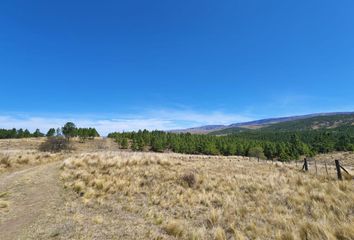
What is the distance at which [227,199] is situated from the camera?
40.3 feet

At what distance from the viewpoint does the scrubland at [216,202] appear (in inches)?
312

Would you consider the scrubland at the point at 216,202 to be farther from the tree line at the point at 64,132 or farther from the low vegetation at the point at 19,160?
the tree line at the point at 64,132

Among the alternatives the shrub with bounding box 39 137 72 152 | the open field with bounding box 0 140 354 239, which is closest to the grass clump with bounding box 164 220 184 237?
the open field with bounding box 0 140 354 239

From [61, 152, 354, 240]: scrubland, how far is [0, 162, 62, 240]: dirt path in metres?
1.07

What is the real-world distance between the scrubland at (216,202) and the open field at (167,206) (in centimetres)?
3

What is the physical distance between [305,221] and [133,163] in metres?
16.0

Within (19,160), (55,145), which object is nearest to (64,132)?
(55,145)

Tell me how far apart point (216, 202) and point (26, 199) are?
914 cm

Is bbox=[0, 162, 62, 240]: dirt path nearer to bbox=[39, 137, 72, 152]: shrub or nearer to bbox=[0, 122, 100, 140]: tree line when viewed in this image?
bbox=[39, 137, 72, 152]: shrub

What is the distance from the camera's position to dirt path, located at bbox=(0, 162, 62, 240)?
28.6 feet

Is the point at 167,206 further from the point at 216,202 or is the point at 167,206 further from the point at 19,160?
the point at 19,160

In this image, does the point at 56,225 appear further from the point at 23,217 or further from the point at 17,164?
the point at 17,164

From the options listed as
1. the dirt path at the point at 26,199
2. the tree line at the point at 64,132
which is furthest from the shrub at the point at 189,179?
the tree line at the point at 64,132

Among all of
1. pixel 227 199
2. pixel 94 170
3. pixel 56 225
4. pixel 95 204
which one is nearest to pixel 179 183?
pixel 227 199
